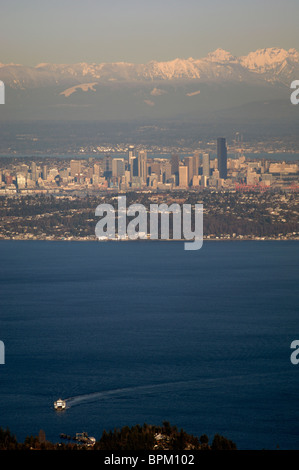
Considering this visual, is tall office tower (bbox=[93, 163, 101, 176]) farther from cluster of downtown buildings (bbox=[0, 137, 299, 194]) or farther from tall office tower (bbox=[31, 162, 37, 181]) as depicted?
tall office tower (bbox=[31, 162, 37, 181])

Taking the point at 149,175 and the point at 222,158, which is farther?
the point at 222,158

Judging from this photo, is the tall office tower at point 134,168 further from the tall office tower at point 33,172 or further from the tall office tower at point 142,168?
the tall office tower at point 33,172

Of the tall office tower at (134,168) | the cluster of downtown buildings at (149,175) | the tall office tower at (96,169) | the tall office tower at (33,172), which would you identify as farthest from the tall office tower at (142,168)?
the tall office tower at (33,172)

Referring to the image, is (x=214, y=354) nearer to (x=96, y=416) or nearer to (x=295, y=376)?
(x=295, y=376)

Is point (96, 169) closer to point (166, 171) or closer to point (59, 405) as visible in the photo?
point (166, 171)

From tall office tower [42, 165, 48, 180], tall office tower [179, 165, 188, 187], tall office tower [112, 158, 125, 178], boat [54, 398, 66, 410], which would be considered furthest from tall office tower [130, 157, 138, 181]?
boat [54, 398, 66, 410]

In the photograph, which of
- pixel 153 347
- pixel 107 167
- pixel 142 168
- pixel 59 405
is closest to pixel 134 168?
pixel 142 168
